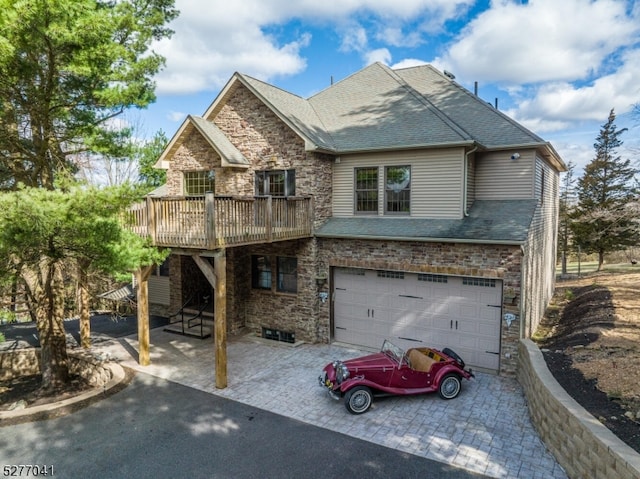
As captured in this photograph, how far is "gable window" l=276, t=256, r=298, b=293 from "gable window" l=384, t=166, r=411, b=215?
3468 mm

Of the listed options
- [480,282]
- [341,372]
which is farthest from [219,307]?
[480,282]

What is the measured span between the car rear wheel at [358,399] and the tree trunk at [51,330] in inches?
290

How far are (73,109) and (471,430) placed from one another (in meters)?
11.4

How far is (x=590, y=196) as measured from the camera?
2395cm

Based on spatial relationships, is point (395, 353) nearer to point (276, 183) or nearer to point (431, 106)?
point (276, 183)

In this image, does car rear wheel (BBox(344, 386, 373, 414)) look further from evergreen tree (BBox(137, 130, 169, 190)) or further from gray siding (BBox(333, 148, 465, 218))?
evergreen tree (BBox(137, 130, 169, 190))

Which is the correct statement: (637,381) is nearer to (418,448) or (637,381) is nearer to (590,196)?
(418,448)

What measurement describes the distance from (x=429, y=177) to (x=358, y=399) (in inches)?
259

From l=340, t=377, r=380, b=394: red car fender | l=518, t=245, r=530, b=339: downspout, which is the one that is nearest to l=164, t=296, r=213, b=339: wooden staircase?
l=340, t=377, r=380, b=394: red car fender

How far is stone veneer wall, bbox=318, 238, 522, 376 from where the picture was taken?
9422 mm

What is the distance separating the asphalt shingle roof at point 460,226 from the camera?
32.0 ft

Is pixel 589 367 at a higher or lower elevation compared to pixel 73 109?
A: lower

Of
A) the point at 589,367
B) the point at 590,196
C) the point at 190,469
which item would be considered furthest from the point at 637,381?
the point at 590,196

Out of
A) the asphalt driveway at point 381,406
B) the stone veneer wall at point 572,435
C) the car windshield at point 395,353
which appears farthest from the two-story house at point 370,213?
the car windshield at point 395,353
